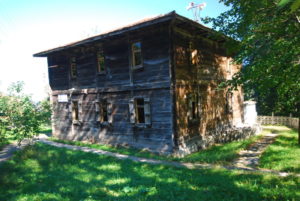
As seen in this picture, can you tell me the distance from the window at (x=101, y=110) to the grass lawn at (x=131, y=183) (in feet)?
16.2

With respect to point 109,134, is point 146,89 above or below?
above

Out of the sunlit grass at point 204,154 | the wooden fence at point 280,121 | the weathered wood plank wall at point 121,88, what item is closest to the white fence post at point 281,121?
the wooden fence at point 280,121

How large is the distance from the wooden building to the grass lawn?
313 cm

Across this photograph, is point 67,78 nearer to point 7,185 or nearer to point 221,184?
point 7,185

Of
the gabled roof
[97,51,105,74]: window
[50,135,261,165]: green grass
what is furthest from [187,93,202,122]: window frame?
[97,51,105,74]: window

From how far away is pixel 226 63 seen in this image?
16.5m

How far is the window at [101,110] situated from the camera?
45.2 feet

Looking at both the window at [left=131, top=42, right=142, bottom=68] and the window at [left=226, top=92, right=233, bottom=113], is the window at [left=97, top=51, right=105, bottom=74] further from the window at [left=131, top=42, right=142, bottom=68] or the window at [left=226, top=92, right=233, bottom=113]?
the window at [left=226, top=92, right=233, bottom=113]

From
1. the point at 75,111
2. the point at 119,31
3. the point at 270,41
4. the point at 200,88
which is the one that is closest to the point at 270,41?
the point at 270,41

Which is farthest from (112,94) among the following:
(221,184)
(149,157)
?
(221,184)

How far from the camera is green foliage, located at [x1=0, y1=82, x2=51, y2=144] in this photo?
31.3 ft

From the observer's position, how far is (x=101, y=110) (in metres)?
13.9

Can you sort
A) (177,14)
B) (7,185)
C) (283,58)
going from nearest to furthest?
(7,185) → (283,58) → (177,14)

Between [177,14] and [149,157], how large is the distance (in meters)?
6.70
